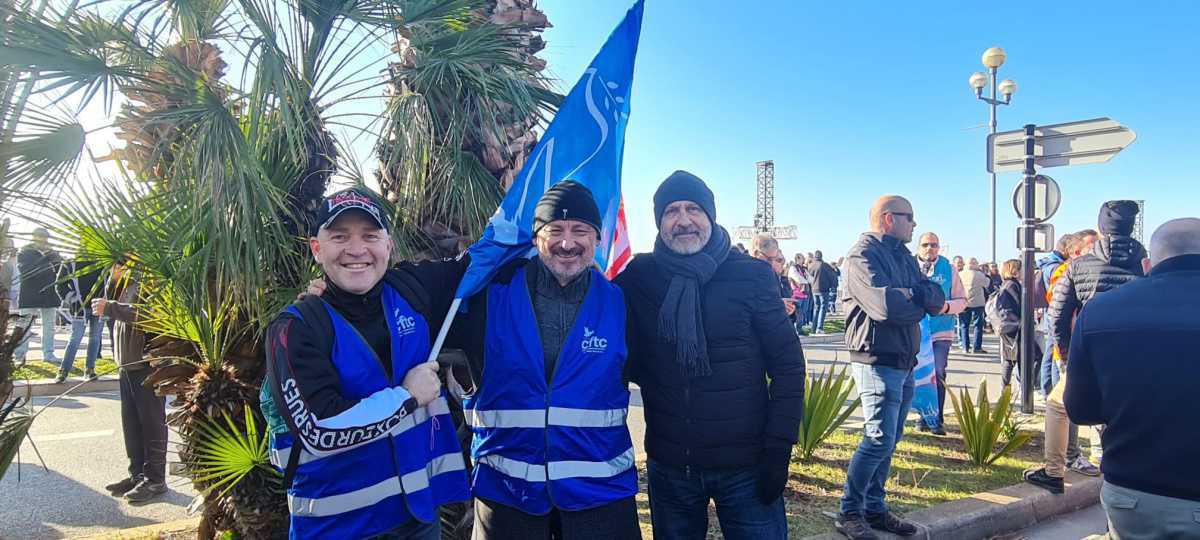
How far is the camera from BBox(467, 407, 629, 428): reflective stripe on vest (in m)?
2.24

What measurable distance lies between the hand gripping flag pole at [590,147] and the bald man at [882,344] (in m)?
1.64

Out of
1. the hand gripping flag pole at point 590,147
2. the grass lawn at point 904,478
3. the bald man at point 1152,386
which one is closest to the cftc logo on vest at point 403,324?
the hand gripping flag pole at point 590,147

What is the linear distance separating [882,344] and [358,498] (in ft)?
9.66

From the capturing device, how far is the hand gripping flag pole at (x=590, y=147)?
2.94 meters

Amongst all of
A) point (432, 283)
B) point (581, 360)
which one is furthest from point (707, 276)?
point (432, 283)

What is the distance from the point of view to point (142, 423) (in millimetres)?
4586

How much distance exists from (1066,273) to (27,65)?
613cm

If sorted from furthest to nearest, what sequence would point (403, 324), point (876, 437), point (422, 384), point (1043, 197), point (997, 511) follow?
point (1043, 197)
point (997, 511)
point (876, 437)
point (403, 324)
point (422, 384)

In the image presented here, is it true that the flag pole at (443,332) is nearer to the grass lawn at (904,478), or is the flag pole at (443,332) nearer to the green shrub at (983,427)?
the grass lawn at (904,478)

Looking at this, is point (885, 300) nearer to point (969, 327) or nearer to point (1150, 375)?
point (1150, 375)

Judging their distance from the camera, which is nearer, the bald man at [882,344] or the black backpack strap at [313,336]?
the black backpack strap at [313,336]

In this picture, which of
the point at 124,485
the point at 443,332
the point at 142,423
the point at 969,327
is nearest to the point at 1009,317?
the point at 969,327

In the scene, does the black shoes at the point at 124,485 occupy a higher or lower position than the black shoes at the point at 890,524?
lower

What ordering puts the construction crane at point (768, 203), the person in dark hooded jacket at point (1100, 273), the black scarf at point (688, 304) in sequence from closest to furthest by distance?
the black scarf at point (688, 304) → the person in dark hooded jacket at point (1100, 273) → the construction crane at point (768, 203)
